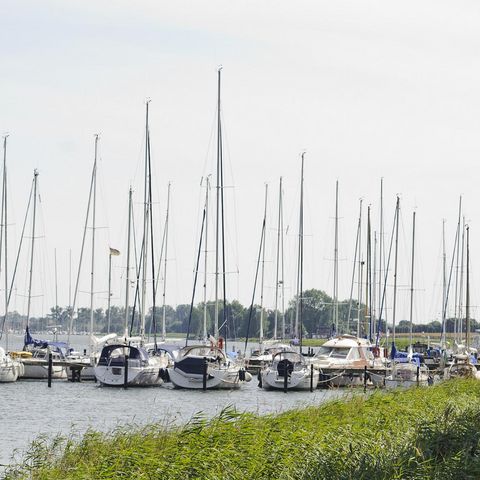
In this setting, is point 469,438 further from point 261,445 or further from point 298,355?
point 298,355

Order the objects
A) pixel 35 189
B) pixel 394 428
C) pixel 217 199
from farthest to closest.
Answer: pixel 35 189 → pixel 217 199 → pixel 394 428

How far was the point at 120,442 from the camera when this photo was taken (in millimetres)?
21109

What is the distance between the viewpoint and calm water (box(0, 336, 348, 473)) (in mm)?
43353

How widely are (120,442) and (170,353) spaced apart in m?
56.6

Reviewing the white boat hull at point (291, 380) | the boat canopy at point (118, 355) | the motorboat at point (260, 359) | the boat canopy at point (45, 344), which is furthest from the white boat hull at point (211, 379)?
the boat canopy at point (45, 344)

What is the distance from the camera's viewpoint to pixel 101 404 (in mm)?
55562

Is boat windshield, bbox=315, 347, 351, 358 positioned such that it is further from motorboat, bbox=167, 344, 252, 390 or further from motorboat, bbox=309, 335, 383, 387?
motorboat, bbox=167, 344, 252, 390

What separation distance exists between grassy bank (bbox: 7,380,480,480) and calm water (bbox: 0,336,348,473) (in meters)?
14.9

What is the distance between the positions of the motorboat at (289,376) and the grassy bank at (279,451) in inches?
1540

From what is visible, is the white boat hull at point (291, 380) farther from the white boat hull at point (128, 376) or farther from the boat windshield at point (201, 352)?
the white boat hull at point (128, 376)

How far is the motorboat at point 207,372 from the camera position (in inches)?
2502

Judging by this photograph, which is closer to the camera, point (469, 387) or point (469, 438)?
point (469, 438)

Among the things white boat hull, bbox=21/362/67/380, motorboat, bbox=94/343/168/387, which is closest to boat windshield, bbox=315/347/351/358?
motorboat, bbox=94/343/168/387

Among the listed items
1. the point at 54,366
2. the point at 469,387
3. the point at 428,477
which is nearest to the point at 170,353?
the point at 54,366
